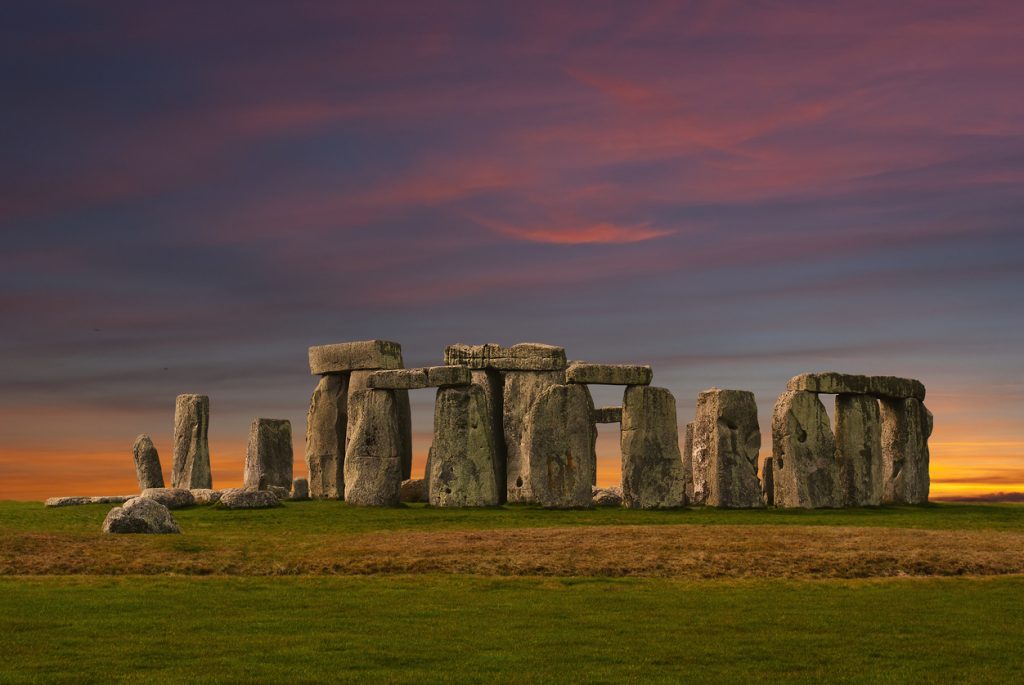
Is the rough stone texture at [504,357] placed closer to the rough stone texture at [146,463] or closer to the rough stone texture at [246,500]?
the rough stone texture at [246,500]

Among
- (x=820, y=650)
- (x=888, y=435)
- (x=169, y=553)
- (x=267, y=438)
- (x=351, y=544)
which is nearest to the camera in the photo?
(x=820, y=650)

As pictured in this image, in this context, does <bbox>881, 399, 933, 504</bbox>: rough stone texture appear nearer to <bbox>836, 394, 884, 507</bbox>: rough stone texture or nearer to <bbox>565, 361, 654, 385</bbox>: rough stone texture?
<bbox>836, 394, 884, 507</bbox>: rough stone texture

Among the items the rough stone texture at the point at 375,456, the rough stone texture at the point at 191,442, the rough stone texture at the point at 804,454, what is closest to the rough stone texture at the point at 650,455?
the rough stone texture at the point at 804,454

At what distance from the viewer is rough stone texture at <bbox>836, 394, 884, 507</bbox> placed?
93.5 feet

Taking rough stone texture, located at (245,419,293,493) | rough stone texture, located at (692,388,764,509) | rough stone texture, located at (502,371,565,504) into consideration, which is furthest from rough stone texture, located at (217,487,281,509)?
rough stone texture, located at (692,388,764,509)

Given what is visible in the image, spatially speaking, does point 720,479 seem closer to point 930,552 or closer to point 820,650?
point 930,552

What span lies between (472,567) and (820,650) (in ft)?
20.4

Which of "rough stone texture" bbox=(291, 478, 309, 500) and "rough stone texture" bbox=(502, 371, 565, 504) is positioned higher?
"rough stone texture" bbox=(502, 371, 565, 504)

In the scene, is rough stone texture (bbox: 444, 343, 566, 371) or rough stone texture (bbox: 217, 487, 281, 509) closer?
rough stone texture (bbox: 217, 487, 281, 509)

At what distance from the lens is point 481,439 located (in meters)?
27.2

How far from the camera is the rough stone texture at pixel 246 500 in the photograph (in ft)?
89.0

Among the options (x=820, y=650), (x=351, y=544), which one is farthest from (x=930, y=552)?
(x=351, y=544)

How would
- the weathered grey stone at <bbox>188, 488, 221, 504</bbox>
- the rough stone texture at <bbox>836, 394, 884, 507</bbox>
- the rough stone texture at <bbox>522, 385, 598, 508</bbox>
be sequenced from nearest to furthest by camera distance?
the rough stone texture at <bbox>522, 385, 598, 508</bbox> → the rough stone texture at <bbox>836, 394, 884, 507</bbox> → the weathered grey stone at <bbox>188, 488, 221, 504</bbox>

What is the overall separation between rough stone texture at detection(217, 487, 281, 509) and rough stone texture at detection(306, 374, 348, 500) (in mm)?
5810
